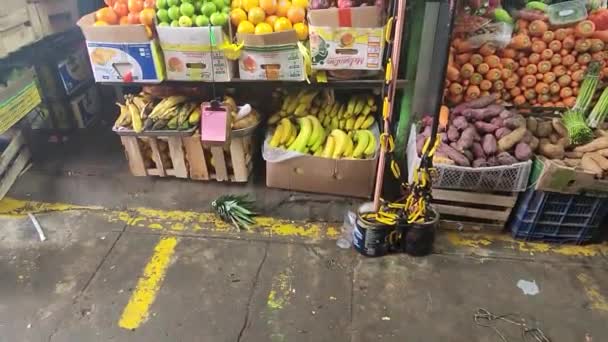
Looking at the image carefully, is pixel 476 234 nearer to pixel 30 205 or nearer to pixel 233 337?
pixel 233 337

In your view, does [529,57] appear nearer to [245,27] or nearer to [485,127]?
[485,127]

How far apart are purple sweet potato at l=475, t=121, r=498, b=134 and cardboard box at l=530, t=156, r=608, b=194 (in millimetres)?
342

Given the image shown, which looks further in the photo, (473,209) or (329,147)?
(329,147)

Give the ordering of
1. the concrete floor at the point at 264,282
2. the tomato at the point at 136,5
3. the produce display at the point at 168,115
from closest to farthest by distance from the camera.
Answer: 1. the concrete floor at the point at 264,282
2. the tomato at the point at 136,5
3. the produce display at the point at 168,115

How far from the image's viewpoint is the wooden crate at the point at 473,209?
2.59 m

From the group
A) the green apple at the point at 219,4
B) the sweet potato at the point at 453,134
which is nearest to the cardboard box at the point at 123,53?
the green apple at the point at 219,4

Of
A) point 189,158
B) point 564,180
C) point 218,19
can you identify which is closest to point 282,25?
point 218,19

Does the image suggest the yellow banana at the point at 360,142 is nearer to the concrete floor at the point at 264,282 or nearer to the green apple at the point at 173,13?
the concrete floor at the point at 264,282

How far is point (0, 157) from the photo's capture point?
10.3 feet

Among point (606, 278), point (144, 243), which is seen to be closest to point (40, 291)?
point (144, 243)

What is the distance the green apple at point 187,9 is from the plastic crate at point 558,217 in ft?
7.78

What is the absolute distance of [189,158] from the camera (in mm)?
3146

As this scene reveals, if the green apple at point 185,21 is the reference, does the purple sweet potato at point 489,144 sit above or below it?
below

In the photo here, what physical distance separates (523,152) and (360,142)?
3.36 ft
